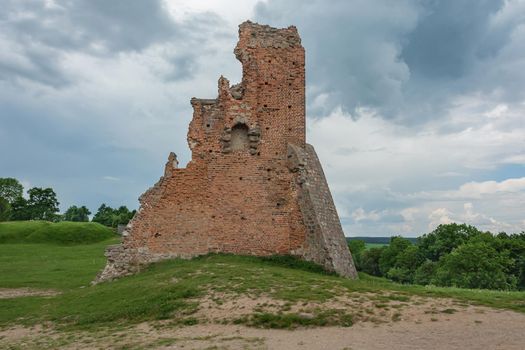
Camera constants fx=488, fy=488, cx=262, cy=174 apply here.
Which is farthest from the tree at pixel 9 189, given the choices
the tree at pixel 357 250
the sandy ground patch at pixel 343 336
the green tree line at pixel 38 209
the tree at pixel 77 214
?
the sandy ground patch at pixel 343 336

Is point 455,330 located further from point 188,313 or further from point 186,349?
point 188,313

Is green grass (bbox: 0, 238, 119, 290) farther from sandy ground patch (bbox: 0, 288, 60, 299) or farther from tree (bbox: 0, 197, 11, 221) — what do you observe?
tree (bbox: 0, 197, 11, 221)

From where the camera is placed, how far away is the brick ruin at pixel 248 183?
1817 centimetres

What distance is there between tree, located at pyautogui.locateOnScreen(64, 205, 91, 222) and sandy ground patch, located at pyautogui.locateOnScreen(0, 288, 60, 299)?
244 ft

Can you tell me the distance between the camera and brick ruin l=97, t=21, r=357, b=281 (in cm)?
1817

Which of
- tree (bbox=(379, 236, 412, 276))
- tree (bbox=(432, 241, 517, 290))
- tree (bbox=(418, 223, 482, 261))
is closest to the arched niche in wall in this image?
tree (bbox=(432, 241, 517, 290))

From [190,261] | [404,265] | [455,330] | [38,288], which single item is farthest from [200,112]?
[404,265]

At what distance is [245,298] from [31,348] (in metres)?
4.73

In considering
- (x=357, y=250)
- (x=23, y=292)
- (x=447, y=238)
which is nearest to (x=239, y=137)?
(x=23, y=292)

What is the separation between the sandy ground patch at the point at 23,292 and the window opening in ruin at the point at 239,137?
8.45 metres

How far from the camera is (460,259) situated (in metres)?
33.7

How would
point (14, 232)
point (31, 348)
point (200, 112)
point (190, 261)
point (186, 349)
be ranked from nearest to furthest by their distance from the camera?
1. point (186, 349)
2. point (31, 348)
3. point (190, 261)
4. point (200, 112)
5. point (14, 232)

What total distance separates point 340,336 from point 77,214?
8840 centimetres

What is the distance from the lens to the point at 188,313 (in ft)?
37.5
